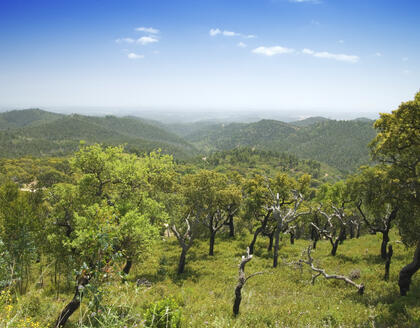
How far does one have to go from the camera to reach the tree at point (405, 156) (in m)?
11.4

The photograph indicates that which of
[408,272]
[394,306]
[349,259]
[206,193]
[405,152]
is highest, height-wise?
[405,152]

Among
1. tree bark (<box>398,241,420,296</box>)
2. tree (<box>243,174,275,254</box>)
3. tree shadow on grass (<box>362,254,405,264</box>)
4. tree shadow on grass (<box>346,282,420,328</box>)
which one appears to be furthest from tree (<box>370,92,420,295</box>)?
tree (<box>243,174,275,254</box>)

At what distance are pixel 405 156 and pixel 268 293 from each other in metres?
12.8

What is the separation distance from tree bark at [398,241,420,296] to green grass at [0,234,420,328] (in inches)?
14.9

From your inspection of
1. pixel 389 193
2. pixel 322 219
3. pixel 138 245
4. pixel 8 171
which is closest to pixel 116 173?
pixel 138 245

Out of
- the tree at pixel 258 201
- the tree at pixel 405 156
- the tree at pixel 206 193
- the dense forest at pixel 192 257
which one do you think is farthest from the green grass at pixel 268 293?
the tree at pixel 206 193

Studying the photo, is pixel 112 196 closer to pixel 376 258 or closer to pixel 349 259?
pixel 349 259

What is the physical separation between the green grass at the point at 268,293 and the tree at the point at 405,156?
2.96 meters

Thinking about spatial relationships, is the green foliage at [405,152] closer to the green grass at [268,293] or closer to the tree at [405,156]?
the tree at [405,156]

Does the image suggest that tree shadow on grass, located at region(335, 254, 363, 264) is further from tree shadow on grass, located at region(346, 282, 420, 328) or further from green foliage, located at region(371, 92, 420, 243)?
green foliage, located at region(371, 92, 420, 243)

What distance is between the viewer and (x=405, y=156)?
12.6m

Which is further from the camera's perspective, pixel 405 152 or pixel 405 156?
pixel 405 156

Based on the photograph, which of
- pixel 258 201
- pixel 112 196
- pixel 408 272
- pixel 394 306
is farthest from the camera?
pixel 258 201

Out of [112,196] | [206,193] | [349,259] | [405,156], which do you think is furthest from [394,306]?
[112,196]
